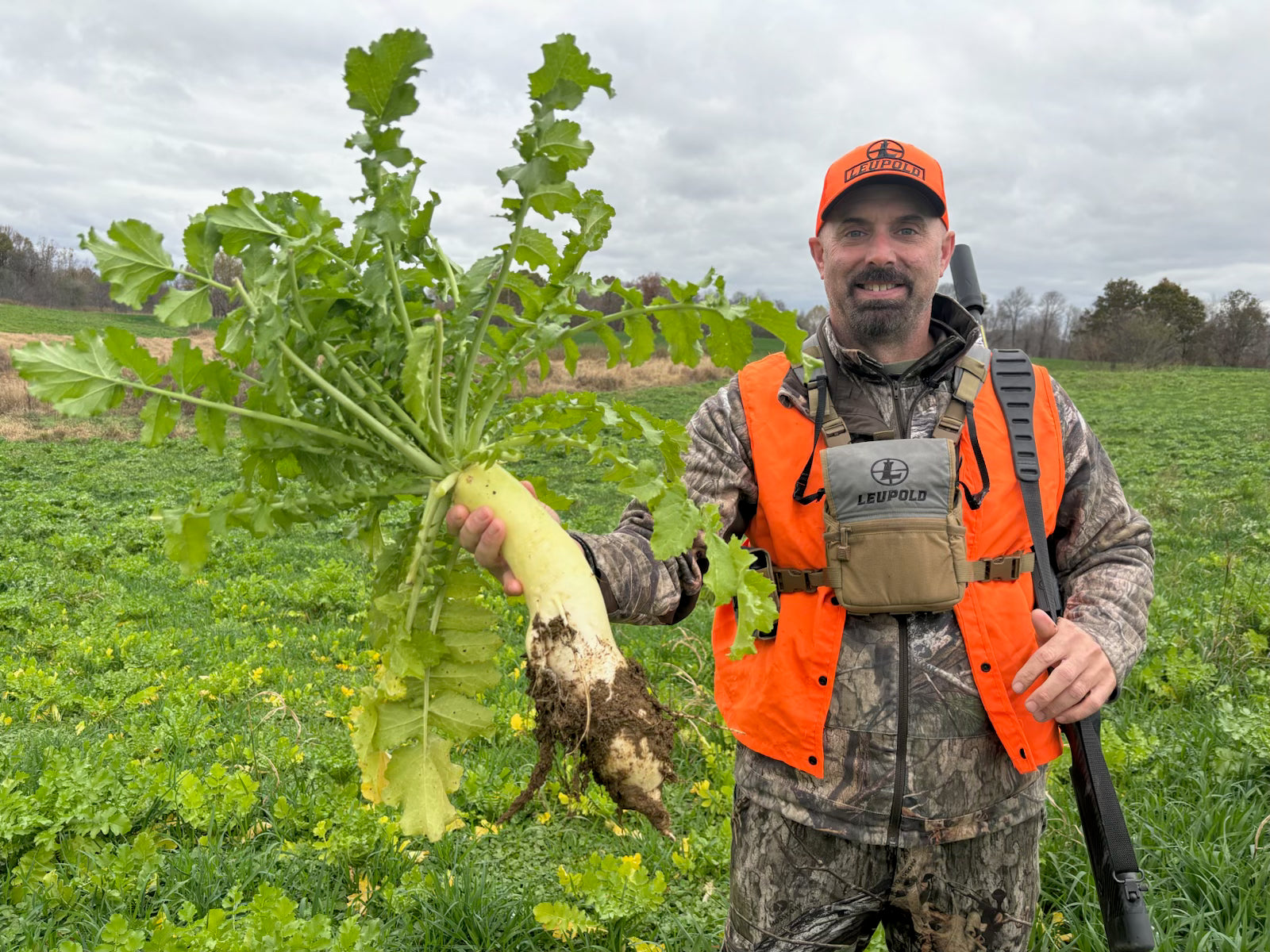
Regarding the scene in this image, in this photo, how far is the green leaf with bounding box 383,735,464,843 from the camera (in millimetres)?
2090

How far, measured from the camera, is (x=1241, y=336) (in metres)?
70.0

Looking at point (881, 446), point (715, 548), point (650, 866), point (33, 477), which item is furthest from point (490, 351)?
point (33, 477)

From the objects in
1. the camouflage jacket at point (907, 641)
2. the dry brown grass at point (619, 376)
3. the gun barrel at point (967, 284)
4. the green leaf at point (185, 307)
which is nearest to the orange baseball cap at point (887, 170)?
the gun barrel at point (967, 284)

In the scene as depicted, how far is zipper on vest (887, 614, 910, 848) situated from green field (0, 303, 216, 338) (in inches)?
1330

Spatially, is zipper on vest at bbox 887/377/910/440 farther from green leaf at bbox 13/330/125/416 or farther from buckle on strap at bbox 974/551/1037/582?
green leaf at bbox 13/330/125/416

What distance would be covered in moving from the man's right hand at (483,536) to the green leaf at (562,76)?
1.09 meters

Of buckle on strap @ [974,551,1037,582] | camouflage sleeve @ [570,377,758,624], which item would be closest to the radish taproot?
camouflage sleeve @ [570,377,758,624]

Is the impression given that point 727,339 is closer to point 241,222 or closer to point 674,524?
point 674,524

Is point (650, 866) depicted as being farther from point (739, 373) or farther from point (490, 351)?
point (490, 351)

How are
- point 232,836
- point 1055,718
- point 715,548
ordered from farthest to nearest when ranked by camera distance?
point 232,836 → point 1055,718 → point 715,548

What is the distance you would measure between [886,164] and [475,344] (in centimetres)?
168

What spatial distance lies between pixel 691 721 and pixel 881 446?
2975 mm

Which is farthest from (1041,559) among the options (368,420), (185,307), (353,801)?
(353,801)

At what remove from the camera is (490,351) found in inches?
93.0
